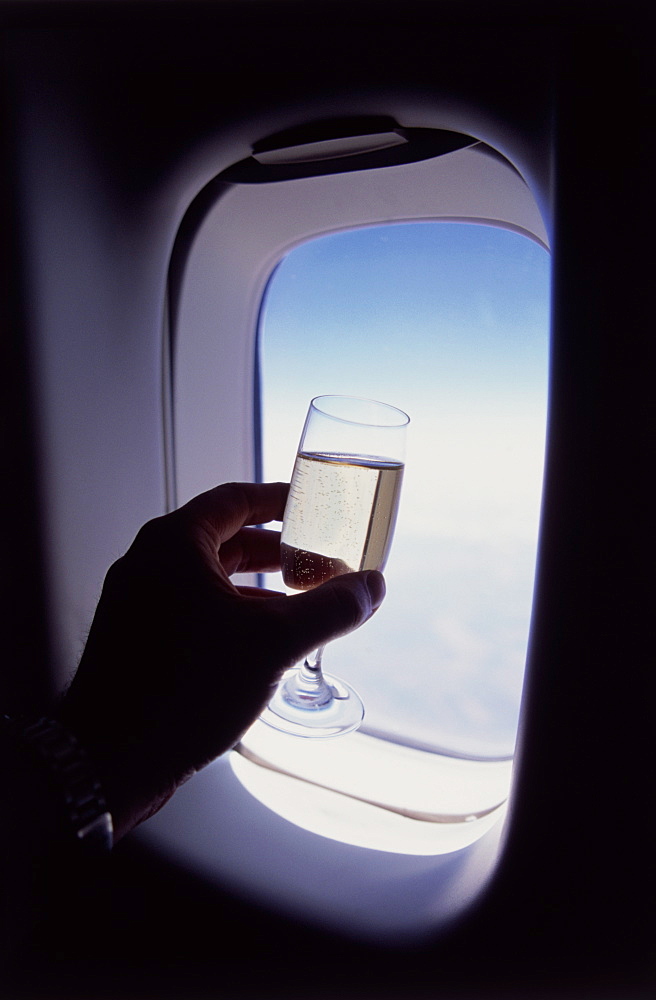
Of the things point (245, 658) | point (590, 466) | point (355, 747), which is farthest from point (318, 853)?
point (590, 466)

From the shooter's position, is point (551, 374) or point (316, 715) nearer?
point (551, 374)

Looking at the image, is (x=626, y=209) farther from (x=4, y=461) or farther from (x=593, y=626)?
(x=4, y=461)

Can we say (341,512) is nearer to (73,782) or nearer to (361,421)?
(361,421)

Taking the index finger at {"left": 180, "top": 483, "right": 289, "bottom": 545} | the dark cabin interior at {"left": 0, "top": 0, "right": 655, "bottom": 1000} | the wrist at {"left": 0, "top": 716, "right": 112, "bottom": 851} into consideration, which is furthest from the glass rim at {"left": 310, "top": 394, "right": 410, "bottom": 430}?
the wrist at {"left": 0, "top": 716, "right": 112, "bottom": 851}

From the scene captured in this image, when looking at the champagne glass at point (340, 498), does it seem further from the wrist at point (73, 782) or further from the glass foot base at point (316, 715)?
the wrist at point (73, 782)

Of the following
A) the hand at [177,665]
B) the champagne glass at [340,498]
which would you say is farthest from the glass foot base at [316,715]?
the hand at [177,665]

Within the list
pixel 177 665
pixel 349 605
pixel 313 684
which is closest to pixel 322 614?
pixel 349 605
